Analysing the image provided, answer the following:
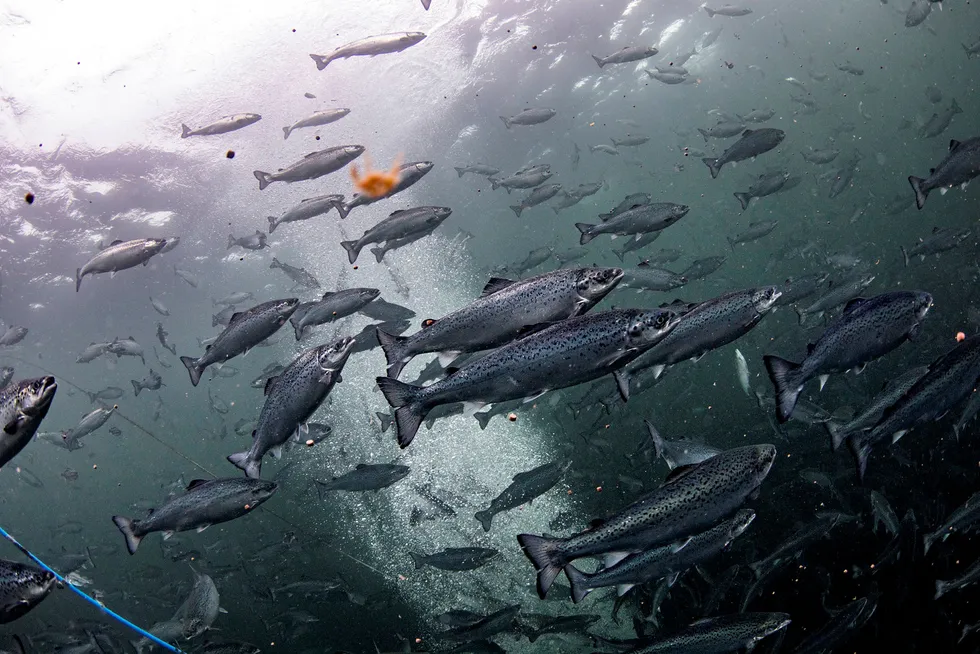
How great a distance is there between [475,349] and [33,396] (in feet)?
7.54

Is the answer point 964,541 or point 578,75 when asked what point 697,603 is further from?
point 578,75

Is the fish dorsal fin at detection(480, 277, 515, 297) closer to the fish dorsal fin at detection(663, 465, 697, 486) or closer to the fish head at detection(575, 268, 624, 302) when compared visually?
the fish head at detection(575, 268, 624, 302)

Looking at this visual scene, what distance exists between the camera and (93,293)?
2619 centimetres

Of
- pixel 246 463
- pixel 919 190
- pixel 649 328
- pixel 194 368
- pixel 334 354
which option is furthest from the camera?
pixel 919 190

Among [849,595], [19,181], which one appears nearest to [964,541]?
[849,595]

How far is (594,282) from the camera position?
10.6ft

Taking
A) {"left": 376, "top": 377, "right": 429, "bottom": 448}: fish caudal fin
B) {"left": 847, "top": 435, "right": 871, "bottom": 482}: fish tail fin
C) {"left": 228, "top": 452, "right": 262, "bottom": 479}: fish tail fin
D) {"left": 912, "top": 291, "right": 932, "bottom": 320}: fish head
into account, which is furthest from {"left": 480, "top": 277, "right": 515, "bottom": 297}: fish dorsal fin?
{"left": 912, "top": 291, "right": 932, "bottom": 320}: fish head

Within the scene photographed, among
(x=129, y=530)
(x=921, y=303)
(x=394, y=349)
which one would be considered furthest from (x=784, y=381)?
(x=129, y=530)

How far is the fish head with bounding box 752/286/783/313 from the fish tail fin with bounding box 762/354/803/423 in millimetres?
586

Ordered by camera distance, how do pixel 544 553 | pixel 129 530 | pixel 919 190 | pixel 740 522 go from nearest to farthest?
pixel 544 553
pixel 740 522
pixel 129 530
pixel 919 190

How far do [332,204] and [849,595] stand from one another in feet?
24.4

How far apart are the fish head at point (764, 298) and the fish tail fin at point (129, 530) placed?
5.55m

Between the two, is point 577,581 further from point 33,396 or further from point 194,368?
point 194,368

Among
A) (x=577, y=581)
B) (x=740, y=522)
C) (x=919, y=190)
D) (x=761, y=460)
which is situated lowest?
(x=577, y=581)
